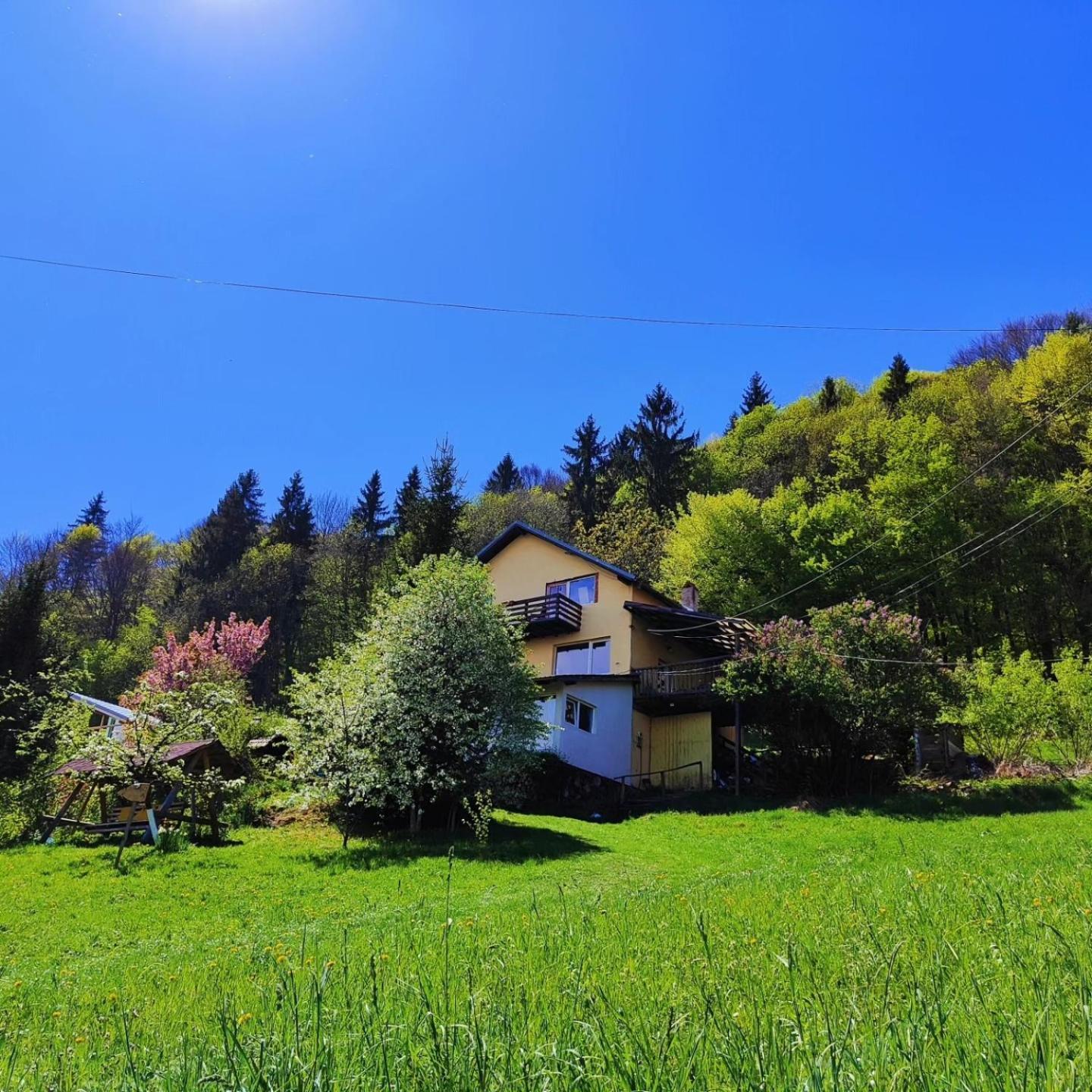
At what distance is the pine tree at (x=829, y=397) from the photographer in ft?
177

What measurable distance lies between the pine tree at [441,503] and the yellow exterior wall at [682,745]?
13.2 metres

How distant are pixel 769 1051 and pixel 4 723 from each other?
33.3m

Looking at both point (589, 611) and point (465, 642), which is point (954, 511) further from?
point (465, 642)

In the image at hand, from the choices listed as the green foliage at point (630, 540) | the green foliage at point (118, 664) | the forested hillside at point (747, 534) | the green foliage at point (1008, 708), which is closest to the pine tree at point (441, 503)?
the forested hillside at point (747, 534)

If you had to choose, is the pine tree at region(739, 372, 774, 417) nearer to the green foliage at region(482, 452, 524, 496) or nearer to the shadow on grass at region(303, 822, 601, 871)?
the green foliage at region(482, 452, 524, 496)

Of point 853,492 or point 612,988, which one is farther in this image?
point 853,492

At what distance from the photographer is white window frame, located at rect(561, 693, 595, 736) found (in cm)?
2405

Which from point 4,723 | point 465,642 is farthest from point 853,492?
point 4,723

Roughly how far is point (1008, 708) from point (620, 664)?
1286cm

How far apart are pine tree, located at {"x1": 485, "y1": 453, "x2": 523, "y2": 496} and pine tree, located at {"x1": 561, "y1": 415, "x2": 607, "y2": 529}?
1370cm

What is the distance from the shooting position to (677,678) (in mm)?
24797

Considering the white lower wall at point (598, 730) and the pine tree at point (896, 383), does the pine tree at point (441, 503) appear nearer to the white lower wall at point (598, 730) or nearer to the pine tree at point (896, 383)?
the white lower wall at point (598, 730)

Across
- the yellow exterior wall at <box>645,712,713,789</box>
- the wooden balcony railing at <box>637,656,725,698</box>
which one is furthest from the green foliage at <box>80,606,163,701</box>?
the wooden balcony railing at <box>637,656,725,698</box>

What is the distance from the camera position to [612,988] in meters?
2.88
